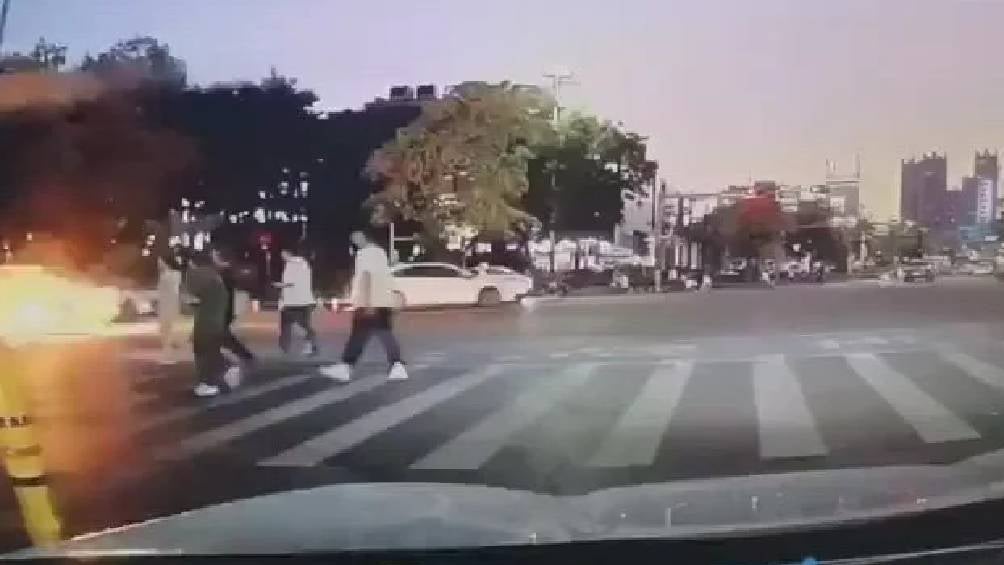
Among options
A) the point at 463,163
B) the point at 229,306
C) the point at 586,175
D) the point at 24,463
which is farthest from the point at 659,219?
the point at 24,463

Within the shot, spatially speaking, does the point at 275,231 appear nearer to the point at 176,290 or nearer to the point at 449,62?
the point at 176,290

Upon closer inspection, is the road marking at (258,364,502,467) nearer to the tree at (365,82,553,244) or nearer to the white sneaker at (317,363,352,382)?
the white sneaker at (317,363,352,382)

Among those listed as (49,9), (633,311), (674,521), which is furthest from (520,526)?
(49,9)

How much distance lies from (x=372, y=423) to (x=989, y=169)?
1.30 meters

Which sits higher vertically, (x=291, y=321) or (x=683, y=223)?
(x=683, y=223)

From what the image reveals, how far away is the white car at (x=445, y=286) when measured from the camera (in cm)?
193

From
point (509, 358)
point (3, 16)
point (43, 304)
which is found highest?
point (3, 16)

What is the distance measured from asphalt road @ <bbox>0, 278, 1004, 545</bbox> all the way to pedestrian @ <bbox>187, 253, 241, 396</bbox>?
0.03 metres

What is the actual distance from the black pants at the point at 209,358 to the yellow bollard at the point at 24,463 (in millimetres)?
297

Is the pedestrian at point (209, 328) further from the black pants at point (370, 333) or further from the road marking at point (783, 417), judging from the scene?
the road marking at point (783, 417)

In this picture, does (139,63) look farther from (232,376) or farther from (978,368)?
(978,368)

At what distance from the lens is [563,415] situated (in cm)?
190

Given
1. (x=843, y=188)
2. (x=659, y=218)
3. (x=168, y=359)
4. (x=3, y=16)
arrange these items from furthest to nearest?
(x=843, y=188) < (x=659, y=218) < (x=168, y=359) < (x=3, y=16)

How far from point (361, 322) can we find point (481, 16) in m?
0.60
